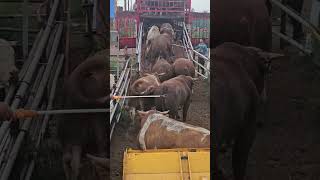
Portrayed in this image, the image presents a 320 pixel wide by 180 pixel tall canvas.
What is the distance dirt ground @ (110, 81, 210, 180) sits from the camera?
4.70ft

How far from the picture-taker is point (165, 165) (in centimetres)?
147

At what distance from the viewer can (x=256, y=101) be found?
5.33 feet

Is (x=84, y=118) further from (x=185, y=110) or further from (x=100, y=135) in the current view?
(x=185, y=110)

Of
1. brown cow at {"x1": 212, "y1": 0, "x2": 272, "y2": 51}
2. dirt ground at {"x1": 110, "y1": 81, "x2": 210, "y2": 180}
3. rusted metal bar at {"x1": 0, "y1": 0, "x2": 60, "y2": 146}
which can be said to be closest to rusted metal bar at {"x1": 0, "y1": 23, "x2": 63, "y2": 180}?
rusted metal bar at {"x1": 0, "y1": 0, "x2": 60, "y2": 146}

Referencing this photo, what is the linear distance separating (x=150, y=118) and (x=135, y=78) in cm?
14

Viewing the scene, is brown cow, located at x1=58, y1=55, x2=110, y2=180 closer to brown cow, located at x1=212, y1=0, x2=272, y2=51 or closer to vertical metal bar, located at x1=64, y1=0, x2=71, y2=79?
vertical metal bar, located at x1=64, y1=0, x2=71, y2=79

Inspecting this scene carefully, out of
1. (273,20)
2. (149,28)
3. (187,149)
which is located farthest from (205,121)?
(273,20)

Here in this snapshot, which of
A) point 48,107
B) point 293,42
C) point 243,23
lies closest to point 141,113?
point 48,107

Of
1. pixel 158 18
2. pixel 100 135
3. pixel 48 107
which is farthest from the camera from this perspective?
pixel 48 107

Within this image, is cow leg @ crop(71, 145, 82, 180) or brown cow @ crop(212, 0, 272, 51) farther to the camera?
cow leg @ crop(71, 145, 82, 180)

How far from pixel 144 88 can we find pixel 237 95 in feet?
1.14

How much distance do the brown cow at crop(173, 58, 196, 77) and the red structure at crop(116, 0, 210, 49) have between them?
7 centimetres

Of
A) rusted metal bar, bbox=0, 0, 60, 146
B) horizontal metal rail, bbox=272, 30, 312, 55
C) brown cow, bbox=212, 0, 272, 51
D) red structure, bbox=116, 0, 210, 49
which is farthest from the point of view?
horizontal metal rail, bbox=272, 30, 312, 55

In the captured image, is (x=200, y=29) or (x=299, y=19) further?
(x=299, y=19)
